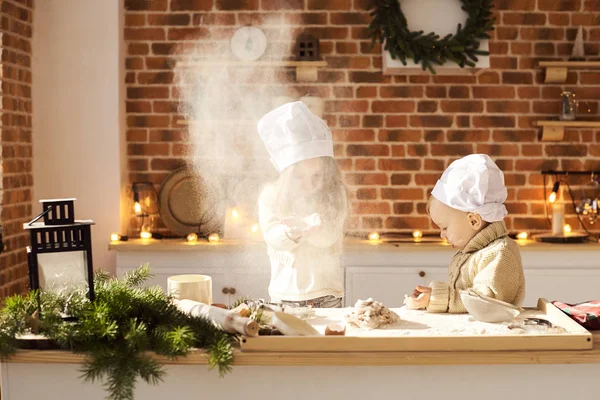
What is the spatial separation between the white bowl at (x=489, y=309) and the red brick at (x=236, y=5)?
272 cm

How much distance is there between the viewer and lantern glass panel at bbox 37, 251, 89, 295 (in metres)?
1.75

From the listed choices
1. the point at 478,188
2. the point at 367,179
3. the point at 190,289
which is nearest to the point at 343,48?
the point at 367,179

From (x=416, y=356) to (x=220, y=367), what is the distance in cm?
44

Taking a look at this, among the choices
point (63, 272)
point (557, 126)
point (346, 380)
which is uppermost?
point (557, 126)

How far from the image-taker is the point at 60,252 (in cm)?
175

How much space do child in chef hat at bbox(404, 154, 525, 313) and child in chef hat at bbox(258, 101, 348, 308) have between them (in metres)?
0.52

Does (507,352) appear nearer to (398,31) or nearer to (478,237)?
(478,237)

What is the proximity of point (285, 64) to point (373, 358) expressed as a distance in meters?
2.58

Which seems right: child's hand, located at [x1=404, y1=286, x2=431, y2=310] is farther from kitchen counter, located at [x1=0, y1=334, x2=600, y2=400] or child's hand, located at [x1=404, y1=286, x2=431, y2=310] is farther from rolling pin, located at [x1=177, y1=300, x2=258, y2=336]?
rolling pin, located at [x1=177, y1=300, x2=258, y2=336]

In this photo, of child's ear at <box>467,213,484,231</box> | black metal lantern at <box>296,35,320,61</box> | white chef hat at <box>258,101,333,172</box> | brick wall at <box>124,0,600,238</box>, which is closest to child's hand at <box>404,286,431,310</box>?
child's ear at <box>467,213,484,231</box>

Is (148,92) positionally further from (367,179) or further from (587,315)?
(587,315)

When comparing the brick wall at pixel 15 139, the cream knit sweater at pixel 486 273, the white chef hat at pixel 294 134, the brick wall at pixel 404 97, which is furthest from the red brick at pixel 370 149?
the cream knit sweater at pixel 486 273

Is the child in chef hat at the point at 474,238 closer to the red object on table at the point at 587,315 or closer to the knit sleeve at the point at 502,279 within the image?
the knit sleeve at the point at 502,279

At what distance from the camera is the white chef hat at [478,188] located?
2.20 metres
